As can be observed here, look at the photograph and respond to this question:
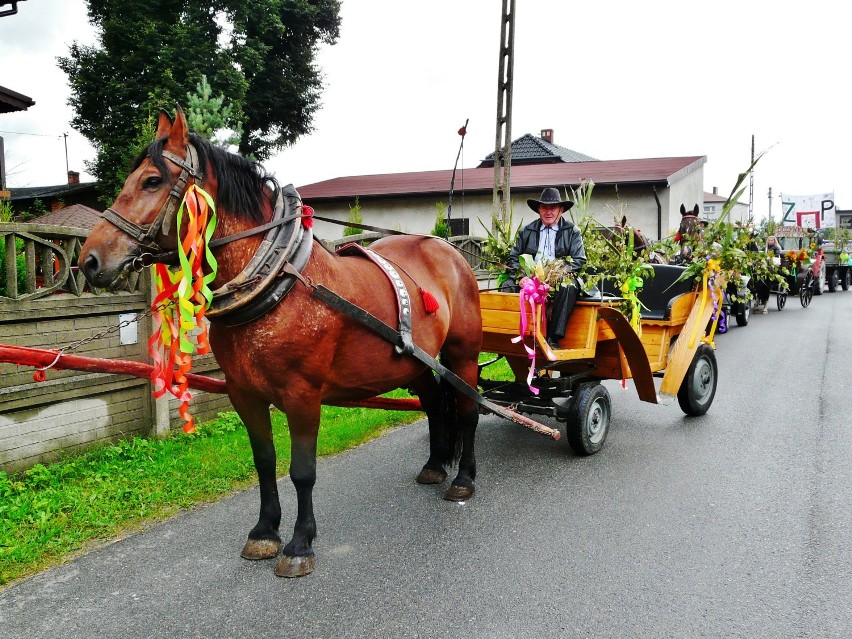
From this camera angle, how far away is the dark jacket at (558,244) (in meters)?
5.39

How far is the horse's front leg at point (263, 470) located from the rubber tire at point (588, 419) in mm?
2445

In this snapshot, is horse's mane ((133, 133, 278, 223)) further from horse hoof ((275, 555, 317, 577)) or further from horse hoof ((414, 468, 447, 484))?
horse hoof ((414, 468, 447, 484))

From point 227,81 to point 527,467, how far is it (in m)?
18.8

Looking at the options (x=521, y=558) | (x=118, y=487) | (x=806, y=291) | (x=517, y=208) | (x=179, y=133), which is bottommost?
(x=521, y=558)

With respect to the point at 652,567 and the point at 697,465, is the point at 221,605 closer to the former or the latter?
the point at 652,567

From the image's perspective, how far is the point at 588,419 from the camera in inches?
206

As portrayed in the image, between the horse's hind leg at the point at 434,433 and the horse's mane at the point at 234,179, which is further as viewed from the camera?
the horse's hind leg at the point at 434,433

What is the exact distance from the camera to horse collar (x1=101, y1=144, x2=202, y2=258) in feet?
9.11

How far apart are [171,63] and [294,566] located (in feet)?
66.1

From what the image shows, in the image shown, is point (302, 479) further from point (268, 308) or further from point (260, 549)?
point (268, 308)

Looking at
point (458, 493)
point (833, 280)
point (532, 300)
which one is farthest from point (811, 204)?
point (458, 493)

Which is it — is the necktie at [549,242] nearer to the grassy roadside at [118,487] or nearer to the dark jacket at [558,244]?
the dark jacket at [558,244]

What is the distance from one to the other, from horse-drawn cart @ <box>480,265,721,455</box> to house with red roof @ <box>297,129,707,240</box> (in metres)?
10.4

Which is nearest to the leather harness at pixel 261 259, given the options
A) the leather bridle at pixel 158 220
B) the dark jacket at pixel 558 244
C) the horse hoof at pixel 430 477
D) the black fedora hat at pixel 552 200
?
the leather bridle at pixel 158 220
